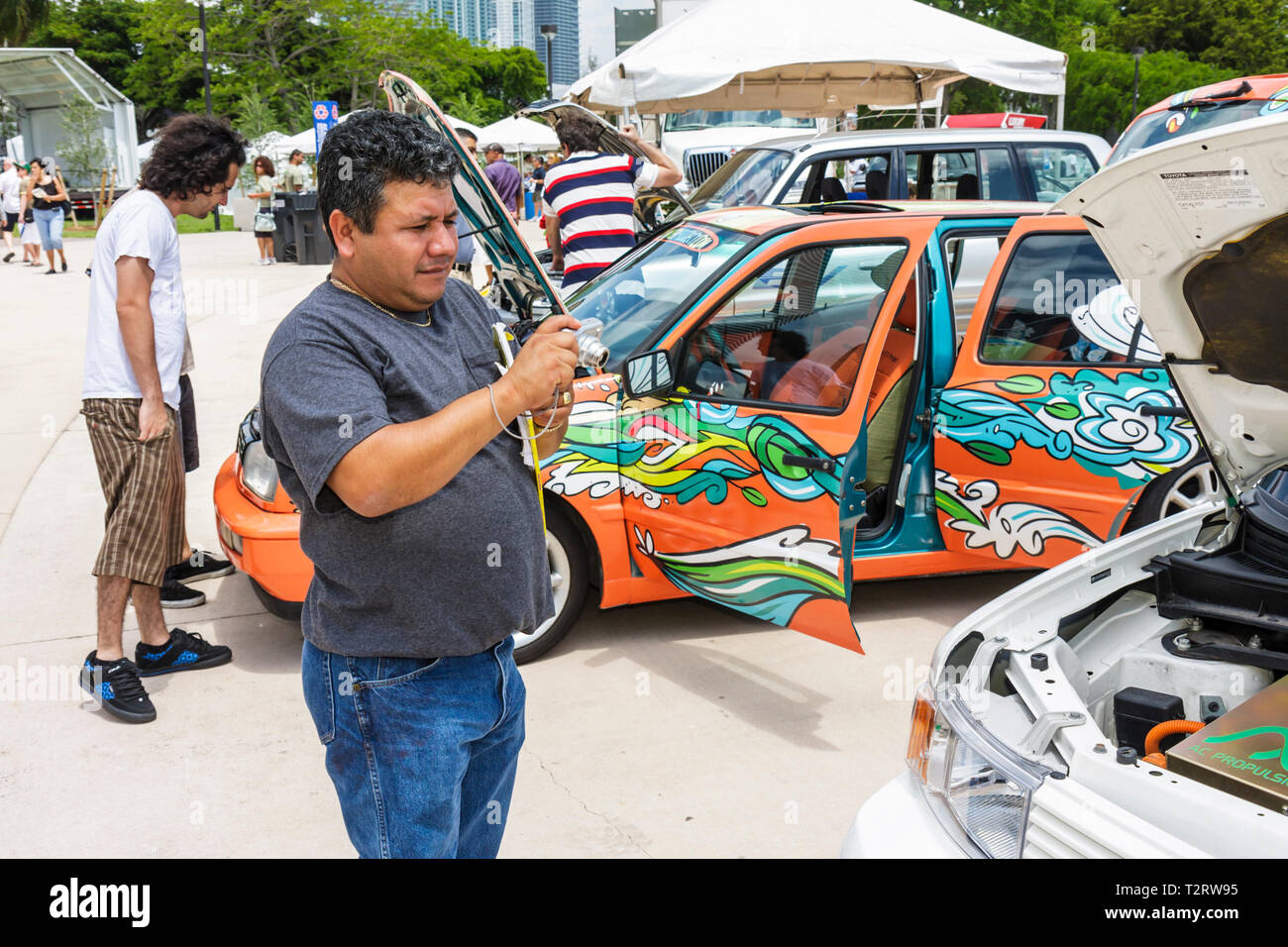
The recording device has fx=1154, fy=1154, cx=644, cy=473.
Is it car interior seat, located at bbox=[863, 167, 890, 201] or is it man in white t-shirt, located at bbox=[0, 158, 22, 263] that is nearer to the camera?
car interior seat, located at bbox=[863, 167, 890, 201]

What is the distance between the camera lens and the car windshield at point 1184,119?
9.09 meters

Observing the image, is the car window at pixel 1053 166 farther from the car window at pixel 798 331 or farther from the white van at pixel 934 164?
the car window at pixel 798 331

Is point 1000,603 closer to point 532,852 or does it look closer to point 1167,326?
point 1167,326

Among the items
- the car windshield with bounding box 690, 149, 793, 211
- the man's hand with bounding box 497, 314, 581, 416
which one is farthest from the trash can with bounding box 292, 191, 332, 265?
the man's hand with bounding box 497, 314, 581, 416

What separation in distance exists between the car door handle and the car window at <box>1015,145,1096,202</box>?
6681 mm

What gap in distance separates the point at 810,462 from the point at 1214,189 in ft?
6.40

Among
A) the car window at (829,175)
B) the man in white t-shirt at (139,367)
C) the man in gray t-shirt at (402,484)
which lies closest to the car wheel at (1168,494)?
the man in gray t-shirt at (402,484)

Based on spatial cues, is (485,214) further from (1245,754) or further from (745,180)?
(745,180)

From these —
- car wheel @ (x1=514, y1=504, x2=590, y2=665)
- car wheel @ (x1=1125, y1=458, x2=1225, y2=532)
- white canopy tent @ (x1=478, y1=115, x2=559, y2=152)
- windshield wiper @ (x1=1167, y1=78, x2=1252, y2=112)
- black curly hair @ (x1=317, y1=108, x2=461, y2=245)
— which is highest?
white canopy tent @ (x1=478, y1=115, x2=559, y2=152)

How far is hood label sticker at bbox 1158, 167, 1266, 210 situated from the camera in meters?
2.14

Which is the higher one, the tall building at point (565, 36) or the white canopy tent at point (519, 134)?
the tall building at point (565, 36)

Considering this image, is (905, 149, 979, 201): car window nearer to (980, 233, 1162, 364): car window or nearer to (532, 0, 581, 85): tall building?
(980, 233, 1162, 364): car window

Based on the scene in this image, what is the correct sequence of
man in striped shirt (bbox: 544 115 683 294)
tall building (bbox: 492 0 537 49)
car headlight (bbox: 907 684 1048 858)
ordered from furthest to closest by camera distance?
tall building (bbox: 492 0 537 49), man in striped shirt (bbox: 544 115 683 294), car headlight (bbox: 907 684 1048 858)

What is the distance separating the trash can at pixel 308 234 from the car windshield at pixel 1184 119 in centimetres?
1268
